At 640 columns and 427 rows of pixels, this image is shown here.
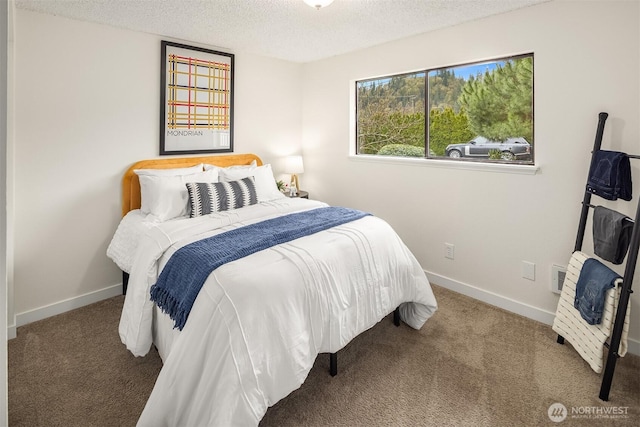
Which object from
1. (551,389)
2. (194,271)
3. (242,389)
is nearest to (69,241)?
(194,271)

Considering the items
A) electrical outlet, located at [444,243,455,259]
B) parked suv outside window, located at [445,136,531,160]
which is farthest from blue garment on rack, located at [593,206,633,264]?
electrical outlet, located at [444,243,455,259]

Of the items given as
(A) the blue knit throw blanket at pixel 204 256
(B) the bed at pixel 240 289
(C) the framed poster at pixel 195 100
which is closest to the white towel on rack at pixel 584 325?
(B) the bed at pixel 240 289

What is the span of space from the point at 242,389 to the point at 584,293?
79.7 inches

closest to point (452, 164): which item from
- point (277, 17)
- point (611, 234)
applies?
point (611, 234)

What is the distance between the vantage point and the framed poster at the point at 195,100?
133 inches

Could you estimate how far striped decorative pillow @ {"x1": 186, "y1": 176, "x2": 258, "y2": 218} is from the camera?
2.92 m

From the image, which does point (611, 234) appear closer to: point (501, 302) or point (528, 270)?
point (528, 270)

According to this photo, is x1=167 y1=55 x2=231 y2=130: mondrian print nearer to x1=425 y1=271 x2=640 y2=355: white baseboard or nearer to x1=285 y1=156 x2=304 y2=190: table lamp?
x1=285 y1=156 x2=304 y2=190: table lamp

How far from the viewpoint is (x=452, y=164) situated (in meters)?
3.20

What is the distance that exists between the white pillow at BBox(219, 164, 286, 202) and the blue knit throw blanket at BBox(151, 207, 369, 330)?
36.7 inches

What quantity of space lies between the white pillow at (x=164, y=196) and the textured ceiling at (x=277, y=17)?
127 centimetres

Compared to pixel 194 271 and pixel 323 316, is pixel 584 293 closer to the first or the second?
pixel 323 316

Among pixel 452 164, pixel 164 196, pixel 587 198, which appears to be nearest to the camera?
pixel 587 198

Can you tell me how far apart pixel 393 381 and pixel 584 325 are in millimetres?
1217
